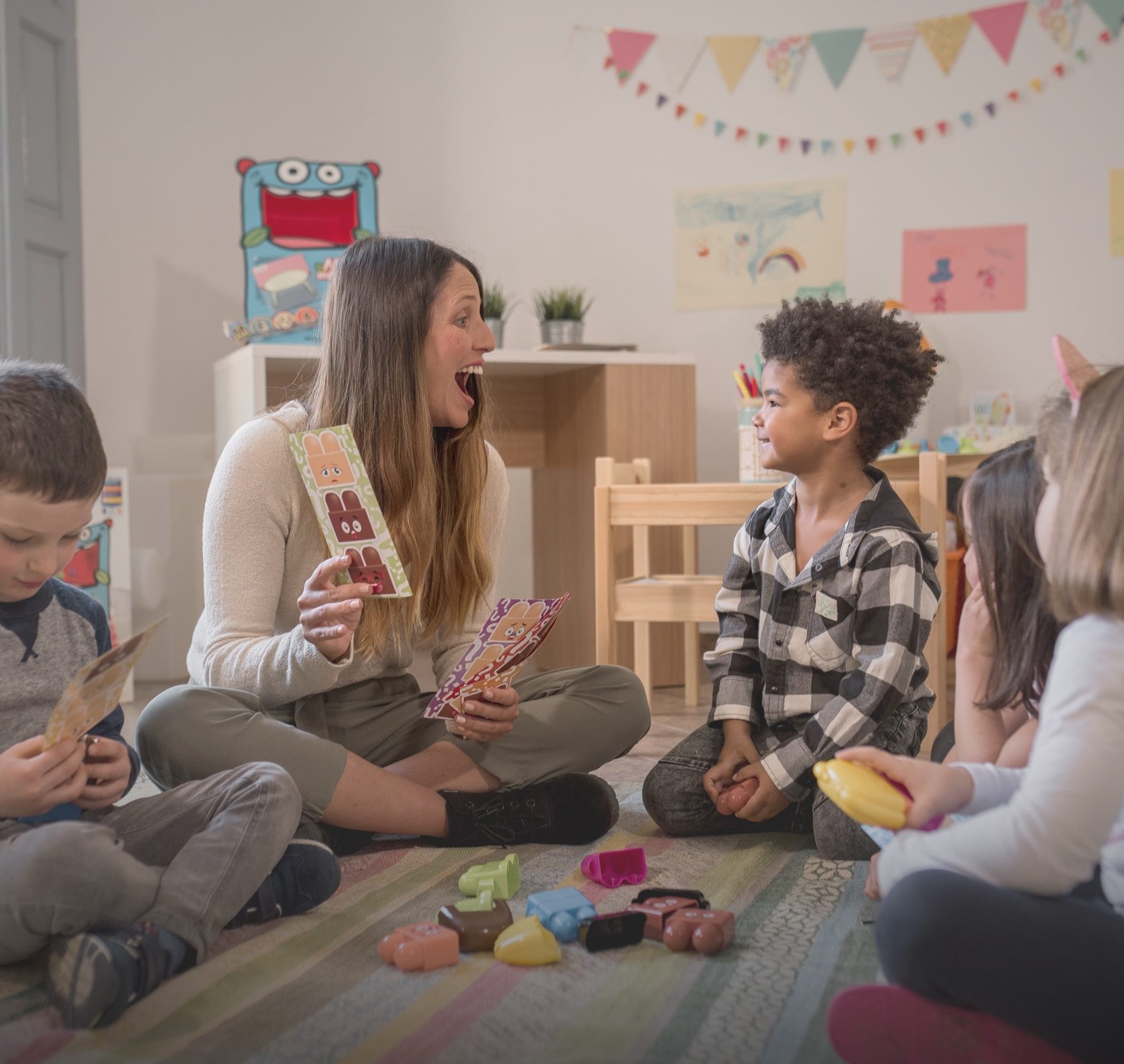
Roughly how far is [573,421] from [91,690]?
1958 millimetres

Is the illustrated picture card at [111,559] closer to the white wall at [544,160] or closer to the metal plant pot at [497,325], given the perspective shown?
the white wall at [544,160]

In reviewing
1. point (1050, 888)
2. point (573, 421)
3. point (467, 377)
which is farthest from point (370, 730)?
point (573, 421)

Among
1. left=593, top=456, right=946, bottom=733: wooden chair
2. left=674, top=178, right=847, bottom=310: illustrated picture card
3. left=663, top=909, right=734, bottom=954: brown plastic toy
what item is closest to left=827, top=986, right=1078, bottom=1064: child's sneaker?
left=663, top=909, right=734, bottom=954: brown plastic toy

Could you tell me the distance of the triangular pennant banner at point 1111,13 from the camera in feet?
9.65

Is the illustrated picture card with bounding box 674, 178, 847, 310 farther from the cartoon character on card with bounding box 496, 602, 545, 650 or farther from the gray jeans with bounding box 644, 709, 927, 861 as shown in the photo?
the cartoon character on card with bounding box 496, 602, 545, 650

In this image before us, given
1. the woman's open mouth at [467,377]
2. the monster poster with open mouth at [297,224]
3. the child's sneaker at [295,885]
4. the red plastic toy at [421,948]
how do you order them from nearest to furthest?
the red plastic toy at [421,948]
the child's sneaker at [295,885]
the woman's open mouth at [467,377]
the monster poster with open mouth at [297,224]

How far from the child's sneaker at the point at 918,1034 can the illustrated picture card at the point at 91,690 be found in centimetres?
57

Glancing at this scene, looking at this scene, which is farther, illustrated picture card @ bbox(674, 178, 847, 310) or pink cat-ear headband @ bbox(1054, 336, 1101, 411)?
illustrated picture card @ bbox(674, 178, 847, 310)

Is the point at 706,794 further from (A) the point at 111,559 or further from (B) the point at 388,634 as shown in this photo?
(A) the point at 111,559

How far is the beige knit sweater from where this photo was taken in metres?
1.31

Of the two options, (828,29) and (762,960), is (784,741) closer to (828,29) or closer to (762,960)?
(762,960)

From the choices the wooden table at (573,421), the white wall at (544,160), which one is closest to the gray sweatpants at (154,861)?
the wooden table at (573,421)

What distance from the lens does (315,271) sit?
270 cm

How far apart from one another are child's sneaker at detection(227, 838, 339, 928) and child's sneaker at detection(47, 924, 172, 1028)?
0.14m
